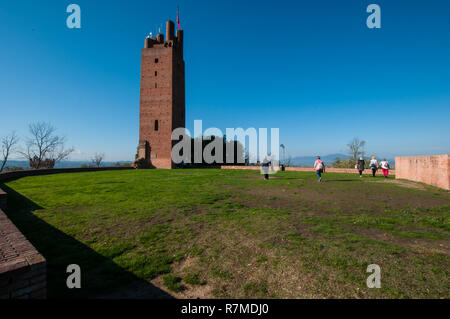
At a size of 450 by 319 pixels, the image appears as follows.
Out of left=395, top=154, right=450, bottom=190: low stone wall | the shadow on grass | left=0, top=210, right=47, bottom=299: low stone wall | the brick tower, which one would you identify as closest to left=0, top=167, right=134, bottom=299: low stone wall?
left=0, top=210, right=47, bottom=299: low stone wall

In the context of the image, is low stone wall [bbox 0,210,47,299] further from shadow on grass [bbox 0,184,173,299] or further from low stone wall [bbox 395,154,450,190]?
low stone wall [bbox 395,154,450,190]

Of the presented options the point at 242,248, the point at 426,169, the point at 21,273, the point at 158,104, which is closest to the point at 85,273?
the point at 21,273

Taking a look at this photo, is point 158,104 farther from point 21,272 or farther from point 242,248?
point 21,272

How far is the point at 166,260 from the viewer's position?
140 inches

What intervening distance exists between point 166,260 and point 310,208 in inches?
203

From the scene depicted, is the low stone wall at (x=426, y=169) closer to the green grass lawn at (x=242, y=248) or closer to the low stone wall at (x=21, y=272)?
the green grass lawn at (x=242, y=248)

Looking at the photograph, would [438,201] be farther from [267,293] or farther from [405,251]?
[267,293]

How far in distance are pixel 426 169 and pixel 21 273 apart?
60.9 ft

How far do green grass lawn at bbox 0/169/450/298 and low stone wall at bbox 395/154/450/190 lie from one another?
245 inches

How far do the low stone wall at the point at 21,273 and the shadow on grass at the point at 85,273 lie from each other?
324mm

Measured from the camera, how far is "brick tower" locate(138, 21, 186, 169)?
36.9 meters

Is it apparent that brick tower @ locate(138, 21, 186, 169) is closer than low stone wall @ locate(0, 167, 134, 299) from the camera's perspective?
No

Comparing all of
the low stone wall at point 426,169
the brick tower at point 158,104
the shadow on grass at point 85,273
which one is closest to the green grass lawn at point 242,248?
the shadow on grass at point 85,273
